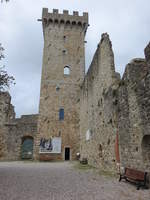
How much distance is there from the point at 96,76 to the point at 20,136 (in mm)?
10610

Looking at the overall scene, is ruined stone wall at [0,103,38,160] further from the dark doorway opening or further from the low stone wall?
the dark doorway opening

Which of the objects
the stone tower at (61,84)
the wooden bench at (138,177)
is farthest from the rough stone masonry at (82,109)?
the wooden bench at (138,177)

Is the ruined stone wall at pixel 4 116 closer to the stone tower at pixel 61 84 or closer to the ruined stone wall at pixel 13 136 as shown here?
the ruined stone wall at pixel 13 136

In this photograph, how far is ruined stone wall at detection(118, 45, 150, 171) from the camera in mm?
5145

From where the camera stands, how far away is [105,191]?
14.5ft

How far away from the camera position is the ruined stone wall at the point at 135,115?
16.9 ft

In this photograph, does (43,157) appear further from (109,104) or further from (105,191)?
(105,191)

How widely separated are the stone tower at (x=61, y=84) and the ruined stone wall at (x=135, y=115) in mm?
9849

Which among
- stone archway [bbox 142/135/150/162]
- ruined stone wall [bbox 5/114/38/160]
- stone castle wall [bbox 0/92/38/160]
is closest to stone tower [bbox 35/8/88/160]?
ruined stone wall [bbox 5/114/38/160]

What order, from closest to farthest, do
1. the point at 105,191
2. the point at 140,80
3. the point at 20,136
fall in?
the point at 105,191, the point at 140,80, the point at 20,136

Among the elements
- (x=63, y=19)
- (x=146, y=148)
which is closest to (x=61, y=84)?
(x=63, y=19)

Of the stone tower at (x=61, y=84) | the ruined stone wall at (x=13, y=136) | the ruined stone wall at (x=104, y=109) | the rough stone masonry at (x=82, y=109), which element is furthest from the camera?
the ruined stone wall at (x=13, y=136)

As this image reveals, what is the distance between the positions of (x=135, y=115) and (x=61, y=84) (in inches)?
499

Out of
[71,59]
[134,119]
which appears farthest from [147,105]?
[71,59]
